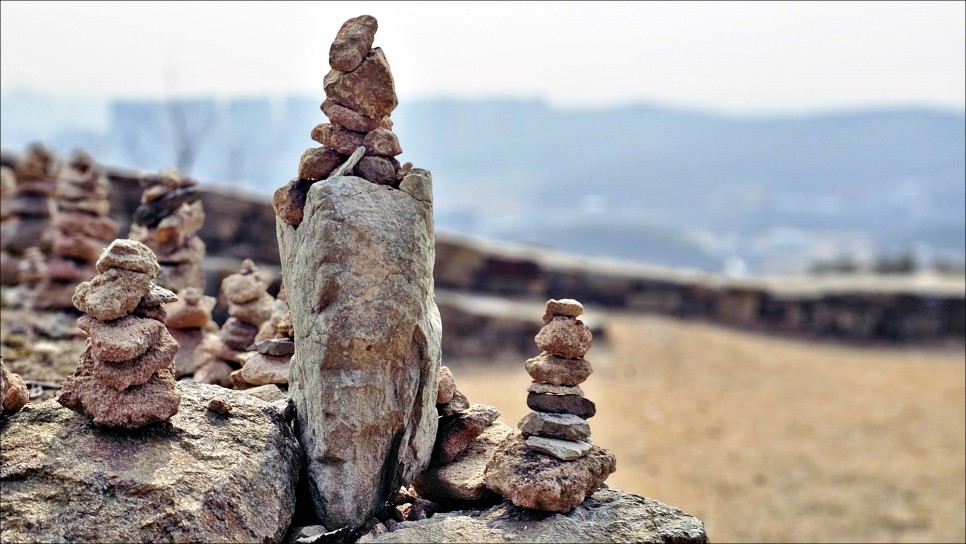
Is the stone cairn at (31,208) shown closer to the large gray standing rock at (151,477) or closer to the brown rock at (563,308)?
the large gray standing rock at (151,477)

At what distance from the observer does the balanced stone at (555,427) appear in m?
2.94

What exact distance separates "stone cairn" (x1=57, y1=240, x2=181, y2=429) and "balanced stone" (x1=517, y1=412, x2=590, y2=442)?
130cm

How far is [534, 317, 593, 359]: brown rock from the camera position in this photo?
307 centimetres

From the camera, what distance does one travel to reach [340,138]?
3105mm

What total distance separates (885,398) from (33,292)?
34.2ft

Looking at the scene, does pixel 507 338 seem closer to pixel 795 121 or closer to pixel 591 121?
pixel 795 121

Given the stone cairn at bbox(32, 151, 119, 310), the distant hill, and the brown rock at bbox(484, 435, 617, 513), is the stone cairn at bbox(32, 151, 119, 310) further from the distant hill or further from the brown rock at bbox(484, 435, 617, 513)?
the distant hill

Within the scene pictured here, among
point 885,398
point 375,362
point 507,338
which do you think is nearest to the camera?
point 375,362

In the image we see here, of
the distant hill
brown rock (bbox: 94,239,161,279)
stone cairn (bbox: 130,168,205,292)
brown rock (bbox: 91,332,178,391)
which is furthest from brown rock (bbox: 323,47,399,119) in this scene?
the distant hill

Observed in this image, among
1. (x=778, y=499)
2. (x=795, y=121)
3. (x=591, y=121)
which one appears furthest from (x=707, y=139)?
(x=778, y=499)

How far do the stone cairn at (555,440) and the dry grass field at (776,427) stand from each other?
175 inches

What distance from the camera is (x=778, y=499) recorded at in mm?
7629

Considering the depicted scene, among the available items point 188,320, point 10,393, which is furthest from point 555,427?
point 188,320

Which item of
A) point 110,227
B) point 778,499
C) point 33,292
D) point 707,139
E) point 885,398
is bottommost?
point 778,499
